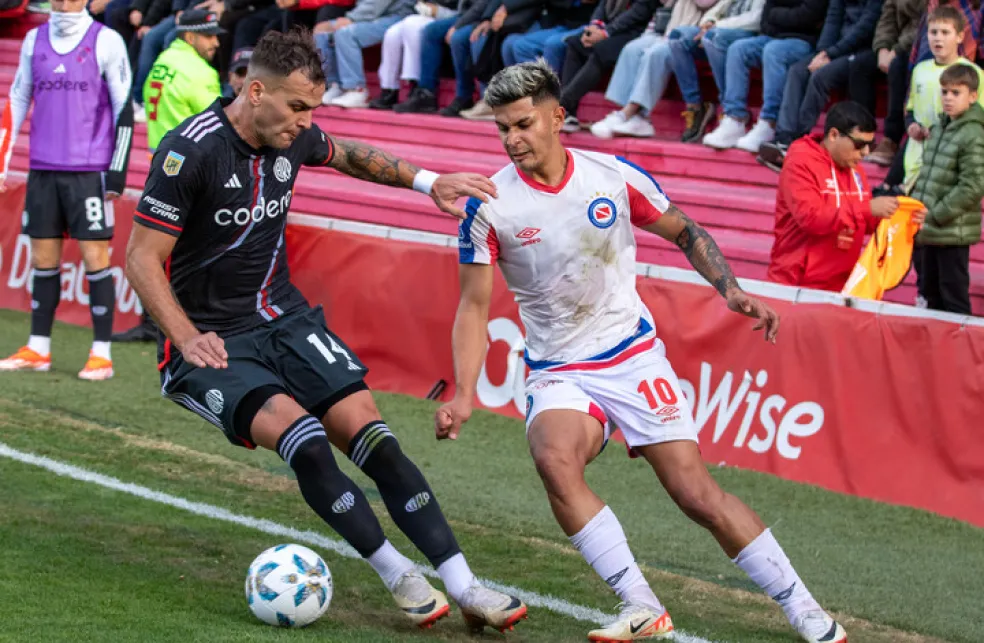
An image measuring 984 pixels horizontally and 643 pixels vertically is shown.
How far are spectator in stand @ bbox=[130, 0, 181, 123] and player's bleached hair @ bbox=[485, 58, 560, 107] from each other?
1093 centimetres

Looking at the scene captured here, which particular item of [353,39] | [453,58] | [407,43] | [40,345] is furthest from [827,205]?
[353,39]

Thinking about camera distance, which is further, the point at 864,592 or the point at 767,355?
the point at 767,355

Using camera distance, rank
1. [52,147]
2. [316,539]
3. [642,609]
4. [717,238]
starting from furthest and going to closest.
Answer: [717,238]
[52,147]
[316,539]
[642,609]

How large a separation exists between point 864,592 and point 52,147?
6286mm

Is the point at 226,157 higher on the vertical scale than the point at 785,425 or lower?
higher

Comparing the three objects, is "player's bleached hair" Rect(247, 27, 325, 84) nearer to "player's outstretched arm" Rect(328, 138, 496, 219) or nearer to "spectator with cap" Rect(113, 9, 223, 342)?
"player's outstretched arm" Rect(328, 138, 496, 219)

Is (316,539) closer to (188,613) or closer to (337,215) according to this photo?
(188,613)

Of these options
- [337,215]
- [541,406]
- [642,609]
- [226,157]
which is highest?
[226,157]

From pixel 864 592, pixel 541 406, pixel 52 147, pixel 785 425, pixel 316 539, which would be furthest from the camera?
pixel 52 147

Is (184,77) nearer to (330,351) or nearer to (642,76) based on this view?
(642,76)

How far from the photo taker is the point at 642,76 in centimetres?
1218

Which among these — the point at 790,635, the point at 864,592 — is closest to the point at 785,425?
the point at 864,592

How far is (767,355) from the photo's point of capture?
7941 mm

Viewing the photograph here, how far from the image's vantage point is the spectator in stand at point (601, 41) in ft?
40.7
